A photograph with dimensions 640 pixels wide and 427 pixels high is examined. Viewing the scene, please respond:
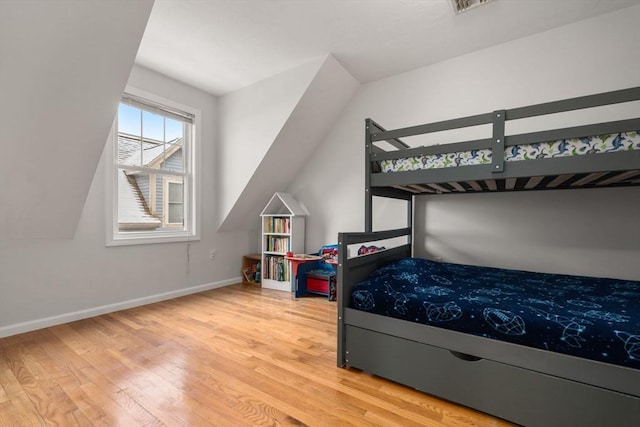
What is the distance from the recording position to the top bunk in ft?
4.42

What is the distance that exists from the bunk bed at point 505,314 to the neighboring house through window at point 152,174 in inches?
89.2

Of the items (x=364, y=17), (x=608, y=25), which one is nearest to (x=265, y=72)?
(x=364, y=17)

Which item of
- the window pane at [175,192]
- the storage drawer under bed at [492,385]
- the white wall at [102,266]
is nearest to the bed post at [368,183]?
the storage drawer under bed at [492,385]

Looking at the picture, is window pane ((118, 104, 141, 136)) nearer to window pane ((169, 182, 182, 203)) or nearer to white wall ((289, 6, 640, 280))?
window pane ((169, 182, 182, 203))

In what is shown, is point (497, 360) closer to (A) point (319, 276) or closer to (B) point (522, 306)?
(B) point (522, 306)

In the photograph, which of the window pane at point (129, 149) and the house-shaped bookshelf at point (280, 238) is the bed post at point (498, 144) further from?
the window pane at point (129, 149)

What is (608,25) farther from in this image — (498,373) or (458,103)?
A: (498,373)

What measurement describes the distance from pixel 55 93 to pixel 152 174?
4.90ft

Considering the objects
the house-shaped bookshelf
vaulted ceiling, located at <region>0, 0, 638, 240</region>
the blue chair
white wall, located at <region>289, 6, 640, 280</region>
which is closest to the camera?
vaulted ceiling, located at <region>0, 0, 638, 240</region>

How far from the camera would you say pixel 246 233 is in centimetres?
395

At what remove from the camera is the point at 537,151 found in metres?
1.50

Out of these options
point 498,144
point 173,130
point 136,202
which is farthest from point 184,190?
point 498,144

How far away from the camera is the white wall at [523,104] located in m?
2.07

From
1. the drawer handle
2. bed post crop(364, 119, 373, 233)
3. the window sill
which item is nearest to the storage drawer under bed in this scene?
the drawer handle
